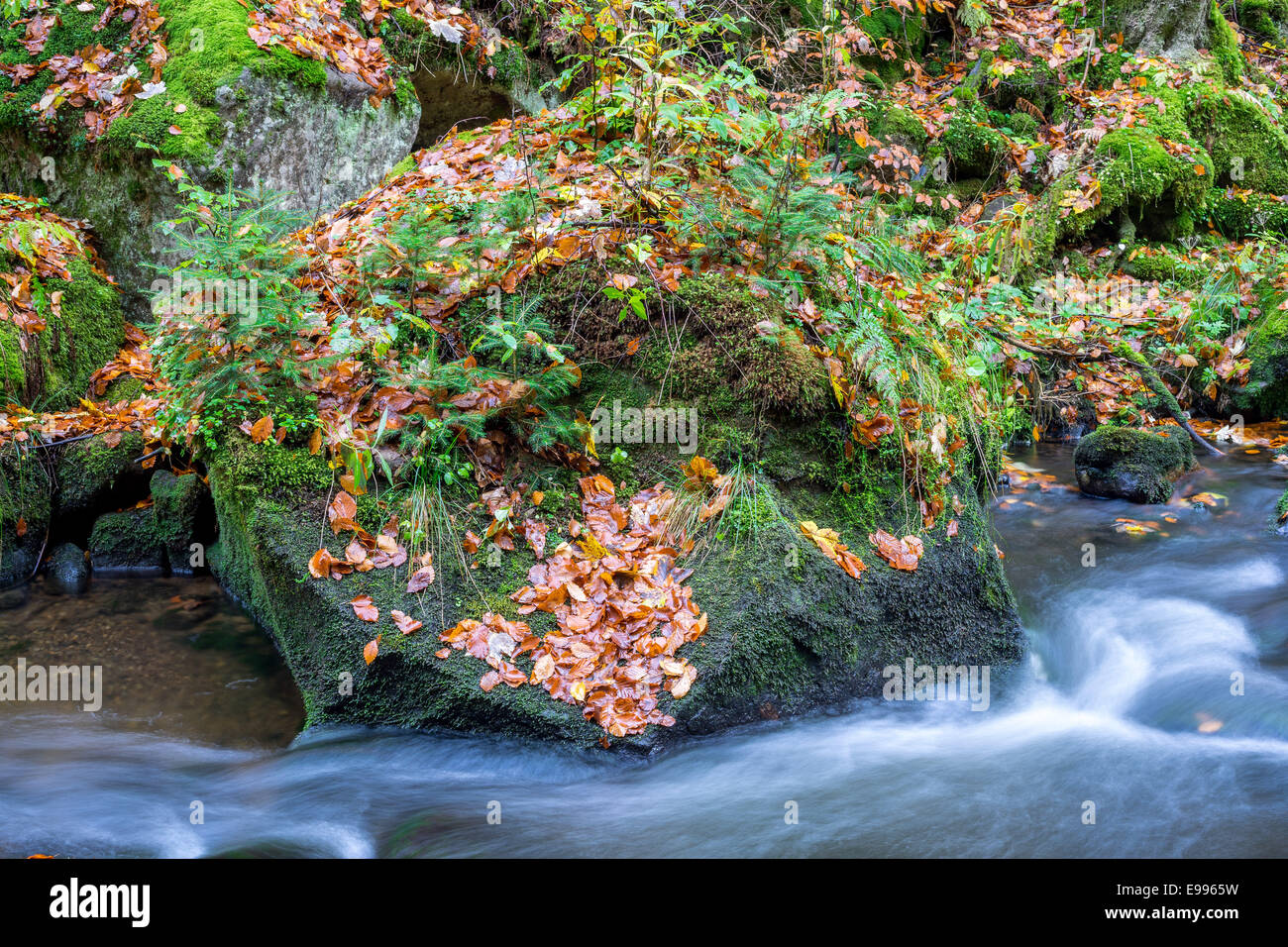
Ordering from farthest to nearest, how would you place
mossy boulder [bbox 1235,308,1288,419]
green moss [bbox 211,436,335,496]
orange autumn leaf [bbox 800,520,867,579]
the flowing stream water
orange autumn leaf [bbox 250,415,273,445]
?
mossy boulder [bbox 1235,308,1288,419]
orange autumn leaf [bbox 250,415,273,445]
green moss [bbox 211,436,335,496]
orange autumn leaf [bbox 800,520,867,579]
the flowing stream water

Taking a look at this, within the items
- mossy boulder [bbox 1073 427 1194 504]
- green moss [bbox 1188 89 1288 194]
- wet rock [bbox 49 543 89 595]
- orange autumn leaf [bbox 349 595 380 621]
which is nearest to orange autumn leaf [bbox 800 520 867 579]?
orange autumn leaf [bbox 349 595 380 621]

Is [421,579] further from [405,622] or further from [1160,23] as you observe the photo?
[1160,23]

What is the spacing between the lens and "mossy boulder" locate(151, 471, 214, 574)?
6160mm

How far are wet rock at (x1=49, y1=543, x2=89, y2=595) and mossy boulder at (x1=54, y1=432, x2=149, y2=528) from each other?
26 cm

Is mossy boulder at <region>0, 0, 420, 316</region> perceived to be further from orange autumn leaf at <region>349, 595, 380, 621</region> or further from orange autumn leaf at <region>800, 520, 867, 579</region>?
orange autumn leaf at <region>800, 520, 867, 579</region>

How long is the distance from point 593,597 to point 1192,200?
9.67 metres

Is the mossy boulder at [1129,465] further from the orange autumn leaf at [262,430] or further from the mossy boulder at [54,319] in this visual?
the mossy boulder at [54,319]

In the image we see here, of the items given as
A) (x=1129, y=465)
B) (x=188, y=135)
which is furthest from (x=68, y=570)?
(x=1129, y=465)

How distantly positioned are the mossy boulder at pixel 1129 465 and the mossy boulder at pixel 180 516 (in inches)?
272

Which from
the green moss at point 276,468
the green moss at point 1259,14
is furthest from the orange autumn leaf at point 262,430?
the green moss at point 1259,14

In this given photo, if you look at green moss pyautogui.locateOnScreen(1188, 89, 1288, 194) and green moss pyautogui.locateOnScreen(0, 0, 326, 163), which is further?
green moss pyautogui.locateOnScreen(1188, 89, 1288, 194)

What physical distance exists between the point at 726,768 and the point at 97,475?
5149mm
